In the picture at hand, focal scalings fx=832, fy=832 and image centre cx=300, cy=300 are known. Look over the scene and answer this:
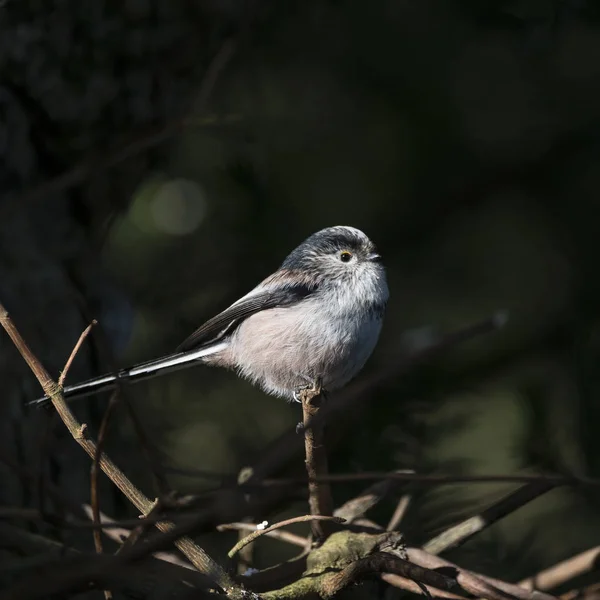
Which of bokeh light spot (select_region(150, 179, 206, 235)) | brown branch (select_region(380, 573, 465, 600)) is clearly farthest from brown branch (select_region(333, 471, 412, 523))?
bokeh light spot (select_region(150, 179, 206, 235))

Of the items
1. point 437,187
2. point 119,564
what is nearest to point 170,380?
point 437,187

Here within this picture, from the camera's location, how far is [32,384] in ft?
9.20

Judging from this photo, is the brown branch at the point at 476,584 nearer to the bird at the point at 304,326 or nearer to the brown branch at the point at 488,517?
the brown branch at the point at 488,517

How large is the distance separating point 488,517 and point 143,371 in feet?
3.89

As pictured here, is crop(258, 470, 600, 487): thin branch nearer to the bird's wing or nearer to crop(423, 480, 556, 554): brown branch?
crop(423, 480, 556, 554): brown branch

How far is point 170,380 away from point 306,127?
4.75 ft

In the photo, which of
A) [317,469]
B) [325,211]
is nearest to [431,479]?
[317,469]

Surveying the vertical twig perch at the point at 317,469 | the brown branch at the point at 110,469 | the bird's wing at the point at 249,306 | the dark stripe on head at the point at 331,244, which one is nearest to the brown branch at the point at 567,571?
the vertical twig perch at the point at 317,469

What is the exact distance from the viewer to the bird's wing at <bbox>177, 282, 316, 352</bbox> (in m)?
2.92

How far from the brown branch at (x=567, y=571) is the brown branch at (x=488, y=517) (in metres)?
0.18

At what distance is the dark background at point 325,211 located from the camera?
284 cm

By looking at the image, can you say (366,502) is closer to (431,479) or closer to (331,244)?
(431,479)

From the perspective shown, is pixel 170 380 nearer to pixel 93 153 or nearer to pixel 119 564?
pixel 93 153

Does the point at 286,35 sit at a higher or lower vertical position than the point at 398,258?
higher
